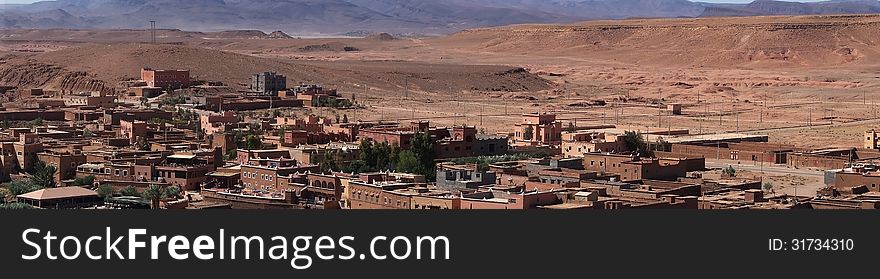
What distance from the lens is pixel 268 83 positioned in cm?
6134

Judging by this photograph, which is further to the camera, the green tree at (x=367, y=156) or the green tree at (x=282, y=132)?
the green tree at (x=282, y=132)

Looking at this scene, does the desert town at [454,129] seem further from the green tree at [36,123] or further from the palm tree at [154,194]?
the green tree at [36,123]

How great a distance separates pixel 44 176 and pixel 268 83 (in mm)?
30094

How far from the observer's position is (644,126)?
161ft

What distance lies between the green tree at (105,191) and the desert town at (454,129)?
5 cm

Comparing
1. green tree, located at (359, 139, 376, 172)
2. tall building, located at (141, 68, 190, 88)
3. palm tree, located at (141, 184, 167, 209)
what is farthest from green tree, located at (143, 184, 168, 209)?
tall building, located at (141, 68, 190, 88)

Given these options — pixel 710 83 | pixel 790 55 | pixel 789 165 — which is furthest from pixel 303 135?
pixel 790 55

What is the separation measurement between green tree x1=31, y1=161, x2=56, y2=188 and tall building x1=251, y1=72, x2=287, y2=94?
28.3 m

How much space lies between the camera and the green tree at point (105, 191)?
27.5m

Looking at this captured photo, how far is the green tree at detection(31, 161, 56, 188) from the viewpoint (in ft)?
101

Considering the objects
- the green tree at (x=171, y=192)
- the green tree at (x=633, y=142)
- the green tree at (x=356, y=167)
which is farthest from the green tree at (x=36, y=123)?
the green tree at (x=171, y=192)

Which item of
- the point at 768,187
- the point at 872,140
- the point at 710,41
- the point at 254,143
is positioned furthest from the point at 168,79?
the point at 710,41

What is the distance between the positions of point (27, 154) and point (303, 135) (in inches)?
257

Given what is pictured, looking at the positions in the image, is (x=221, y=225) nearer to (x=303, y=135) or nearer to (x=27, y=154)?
(x=27, y=154)
